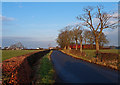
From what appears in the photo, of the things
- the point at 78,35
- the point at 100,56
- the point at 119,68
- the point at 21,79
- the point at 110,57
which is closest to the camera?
the point at 21,79

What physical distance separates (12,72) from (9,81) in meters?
0.35

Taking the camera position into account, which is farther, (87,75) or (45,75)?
(45,75)

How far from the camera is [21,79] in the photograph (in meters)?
5.32

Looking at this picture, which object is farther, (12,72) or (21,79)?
(21,79)

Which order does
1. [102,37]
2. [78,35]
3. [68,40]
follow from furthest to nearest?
[102,37]
[68,40]
[78,35]

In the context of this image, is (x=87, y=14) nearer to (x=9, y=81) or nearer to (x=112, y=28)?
(x=112, y=28)

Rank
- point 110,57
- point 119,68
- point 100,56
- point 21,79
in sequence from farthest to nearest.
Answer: point 100,56 < point 110,57 < point 119,68 < point 21,79

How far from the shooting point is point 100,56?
15.1 m

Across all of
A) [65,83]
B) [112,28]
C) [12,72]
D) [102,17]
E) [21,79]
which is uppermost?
[102,17]

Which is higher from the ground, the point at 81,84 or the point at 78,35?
the point at 78,35

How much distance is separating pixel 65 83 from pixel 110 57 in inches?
336

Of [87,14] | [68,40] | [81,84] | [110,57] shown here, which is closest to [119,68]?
[110,57]

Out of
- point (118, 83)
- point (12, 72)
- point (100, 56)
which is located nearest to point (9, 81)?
point (12, 72)

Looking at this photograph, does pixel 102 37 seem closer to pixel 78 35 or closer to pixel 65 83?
pixel 78 35
